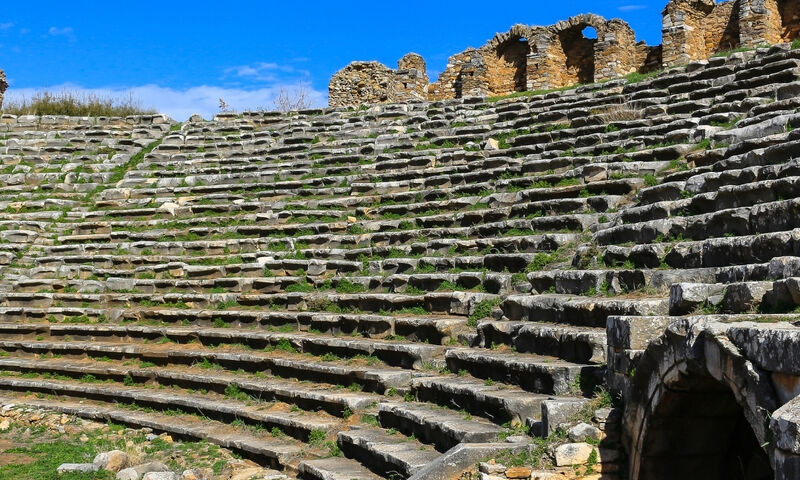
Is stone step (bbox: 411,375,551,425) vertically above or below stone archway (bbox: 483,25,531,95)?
below

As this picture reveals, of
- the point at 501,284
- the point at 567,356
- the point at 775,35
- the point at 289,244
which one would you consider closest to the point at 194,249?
the point at 289,244

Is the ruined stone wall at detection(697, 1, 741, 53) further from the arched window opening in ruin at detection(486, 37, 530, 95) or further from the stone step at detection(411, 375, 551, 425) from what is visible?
the stone step at detection(411, 375, 551, 425)

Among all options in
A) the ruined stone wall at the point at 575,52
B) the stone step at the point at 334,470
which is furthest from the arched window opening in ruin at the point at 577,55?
the stone step at the point at 334,470

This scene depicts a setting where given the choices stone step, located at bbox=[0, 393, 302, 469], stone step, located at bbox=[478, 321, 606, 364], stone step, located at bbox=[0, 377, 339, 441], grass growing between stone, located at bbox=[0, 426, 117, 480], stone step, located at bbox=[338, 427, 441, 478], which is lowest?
grass growing between stone, located at bbox=[0, 426, 117, 480]

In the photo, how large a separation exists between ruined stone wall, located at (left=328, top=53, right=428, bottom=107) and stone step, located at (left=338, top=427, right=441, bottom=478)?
14055mm

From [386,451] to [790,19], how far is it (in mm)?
13694

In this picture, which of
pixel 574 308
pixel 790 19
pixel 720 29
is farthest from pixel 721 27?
pixel 574 308

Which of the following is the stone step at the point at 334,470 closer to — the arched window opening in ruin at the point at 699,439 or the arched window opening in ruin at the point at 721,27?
the arched window opening in ruin at the point at 699,439

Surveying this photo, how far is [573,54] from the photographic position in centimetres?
1917

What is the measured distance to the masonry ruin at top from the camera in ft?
51.7

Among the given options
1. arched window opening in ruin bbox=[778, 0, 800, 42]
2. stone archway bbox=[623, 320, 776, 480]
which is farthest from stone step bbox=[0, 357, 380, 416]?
arched window opening in ruin bbox=[778, 0, 800, 42]

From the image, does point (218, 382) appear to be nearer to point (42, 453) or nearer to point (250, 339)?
point (250, 339)

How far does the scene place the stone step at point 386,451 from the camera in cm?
608

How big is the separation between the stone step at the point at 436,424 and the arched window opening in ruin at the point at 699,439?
4.83 ft
